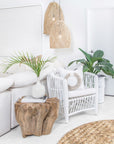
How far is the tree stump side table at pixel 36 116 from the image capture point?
226cm

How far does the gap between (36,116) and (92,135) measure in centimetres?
90

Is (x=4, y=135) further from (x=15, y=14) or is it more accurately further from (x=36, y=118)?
(x=15, y=14)

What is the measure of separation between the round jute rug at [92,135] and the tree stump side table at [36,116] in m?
0.69

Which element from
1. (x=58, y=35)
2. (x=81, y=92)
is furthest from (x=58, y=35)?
(x=81, y=92)

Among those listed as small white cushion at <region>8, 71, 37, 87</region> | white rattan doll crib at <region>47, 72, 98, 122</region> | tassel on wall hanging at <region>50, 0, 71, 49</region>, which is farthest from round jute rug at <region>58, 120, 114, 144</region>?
tassel on wall hanging at <region>50, 0, 71, 49</region>

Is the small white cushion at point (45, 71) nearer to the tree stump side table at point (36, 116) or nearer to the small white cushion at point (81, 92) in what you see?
the small white cushion at point (81, 92)

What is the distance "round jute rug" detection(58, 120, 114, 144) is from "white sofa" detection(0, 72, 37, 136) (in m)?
1.12

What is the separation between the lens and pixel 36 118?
229 centimetres

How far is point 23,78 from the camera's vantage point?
A: 2.67 m

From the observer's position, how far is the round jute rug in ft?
4.74

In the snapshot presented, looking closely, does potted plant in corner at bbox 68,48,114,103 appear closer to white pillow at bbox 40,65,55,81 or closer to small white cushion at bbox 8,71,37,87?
white pillow at bbox 40,65,55,81

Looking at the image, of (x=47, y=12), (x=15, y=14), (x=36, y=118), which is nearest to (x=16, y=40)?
(x=15, y=14)

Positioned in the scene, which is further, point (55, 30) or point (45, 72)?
point (55, 30)

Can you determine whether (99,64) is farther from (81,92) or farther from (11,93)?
(11,93)
